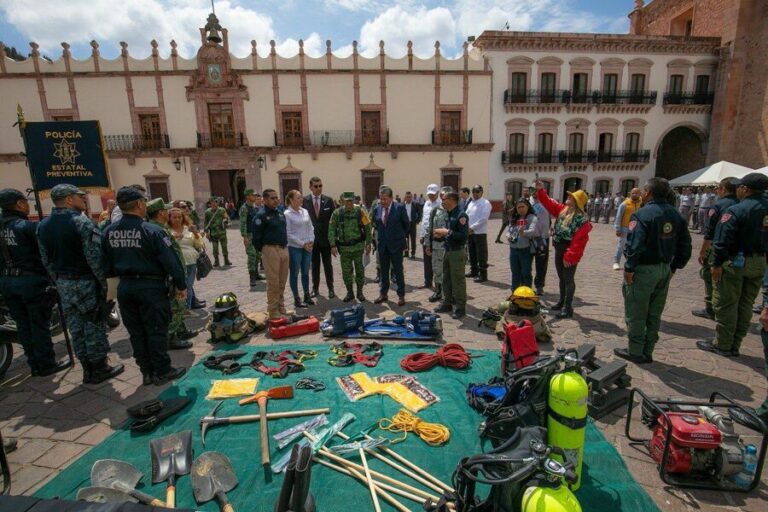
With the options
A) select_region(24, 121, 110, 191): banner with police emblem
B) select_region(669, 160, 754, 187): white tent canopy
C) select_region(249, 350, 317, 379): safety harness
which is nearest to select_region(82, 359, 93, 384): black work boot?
select_region(249, 350, 317, 379): safety harness

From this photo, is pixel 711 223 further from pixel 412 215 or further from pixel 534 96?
pixel 534 96

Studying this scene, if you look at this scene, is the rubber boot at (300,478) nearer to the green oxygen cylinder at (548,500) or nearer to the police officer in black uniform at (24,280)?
the green oxygen cylinder at (548,500)

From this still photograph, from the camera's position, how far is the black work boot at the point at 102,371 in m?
4.44

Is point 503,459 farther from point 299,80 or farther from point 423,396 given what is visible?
point 299,80

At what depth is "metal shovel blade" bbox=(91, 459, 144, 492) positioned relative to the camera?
2.71m

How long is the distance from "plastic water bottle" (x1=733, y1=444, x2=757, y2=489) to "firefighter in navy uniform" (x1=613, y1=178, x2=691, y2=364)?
1828 mm

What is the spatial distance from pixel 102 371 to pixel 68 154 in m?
→ 4.13

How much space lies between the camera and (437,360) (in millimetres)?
4613

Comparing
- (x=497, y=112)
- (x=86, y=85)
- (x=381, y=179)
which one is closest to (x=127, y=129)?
(x=86, y=85)

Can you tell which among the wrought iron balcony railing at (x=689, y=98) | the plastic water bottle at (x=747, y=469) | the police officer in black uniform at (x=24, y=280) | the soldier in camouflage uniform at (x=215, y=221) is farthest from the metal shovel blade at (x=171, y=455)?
the wrought iron balcony railing at (x=689, y=98)

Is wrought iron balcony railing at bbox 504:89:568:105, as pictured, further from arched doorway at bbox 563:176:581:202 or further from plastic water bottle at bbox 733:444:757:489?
plastic water bottle at bbox 733:444:757:489

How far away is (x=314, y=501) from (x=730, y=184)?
6937mm

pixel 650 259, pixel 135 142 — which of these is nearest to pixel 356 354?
pixel 650 259

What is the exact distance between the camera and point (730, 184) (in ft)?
18.3
